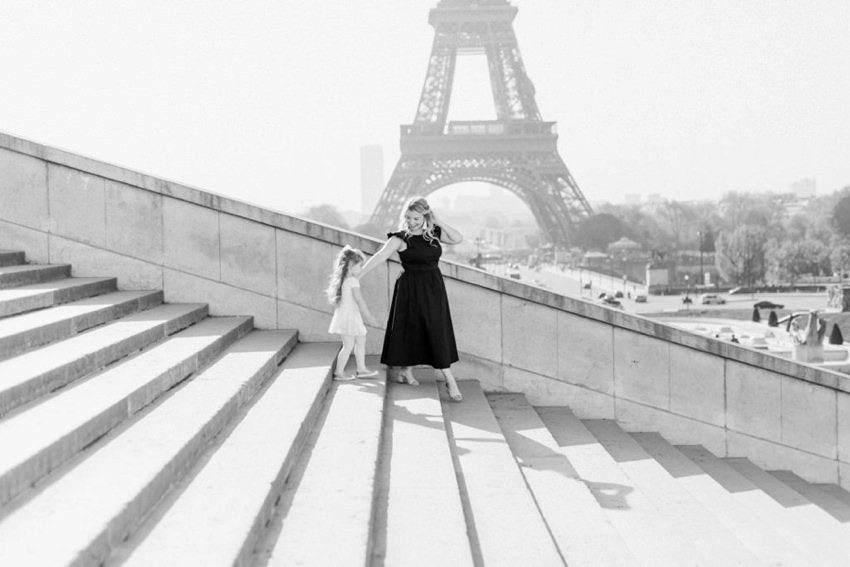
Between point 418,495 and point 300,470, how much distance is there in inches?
23.8

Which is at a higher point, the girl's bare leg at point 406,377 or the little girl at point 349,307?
the little girl at point 349,307

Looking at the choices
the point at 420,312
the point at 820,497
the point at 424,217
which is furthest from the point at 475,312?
the point at 820,497

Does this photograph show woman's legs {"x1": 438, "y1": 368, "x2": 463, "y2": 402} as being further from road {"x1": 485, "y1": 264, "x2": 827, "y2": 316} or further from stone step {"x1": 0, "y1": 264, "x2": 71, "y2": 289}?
road {"x1": 485, "y1": 264, "x2": 827, "y2": 316}

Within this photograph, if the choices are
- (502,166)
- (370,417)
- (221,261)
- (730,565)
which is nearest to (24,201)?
(221,261)

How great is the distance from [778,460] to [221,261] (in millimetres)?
4868

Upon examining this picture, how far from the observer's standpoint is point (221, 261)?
8508mm

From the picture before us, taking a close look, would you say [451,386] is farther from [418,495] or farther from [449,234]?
[418,495]

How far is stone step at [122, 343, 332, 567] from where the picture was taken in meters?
3.60

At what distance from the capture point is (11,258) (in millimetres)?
8250

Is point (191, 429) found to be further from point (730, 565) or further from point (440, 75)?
point (440, 75)

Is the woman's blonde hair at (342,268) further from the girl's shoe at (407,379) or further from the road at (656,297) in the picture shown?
the road at (656,297)

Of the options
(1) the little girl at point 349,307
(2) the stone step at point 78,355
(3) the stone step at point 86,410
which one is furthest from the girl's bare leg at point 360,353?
(2) the stone step at point 78,355

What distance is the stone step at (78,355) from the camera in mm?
4898

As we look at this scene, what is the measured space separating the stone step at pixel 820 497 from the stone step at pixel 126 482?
422 centimetres
